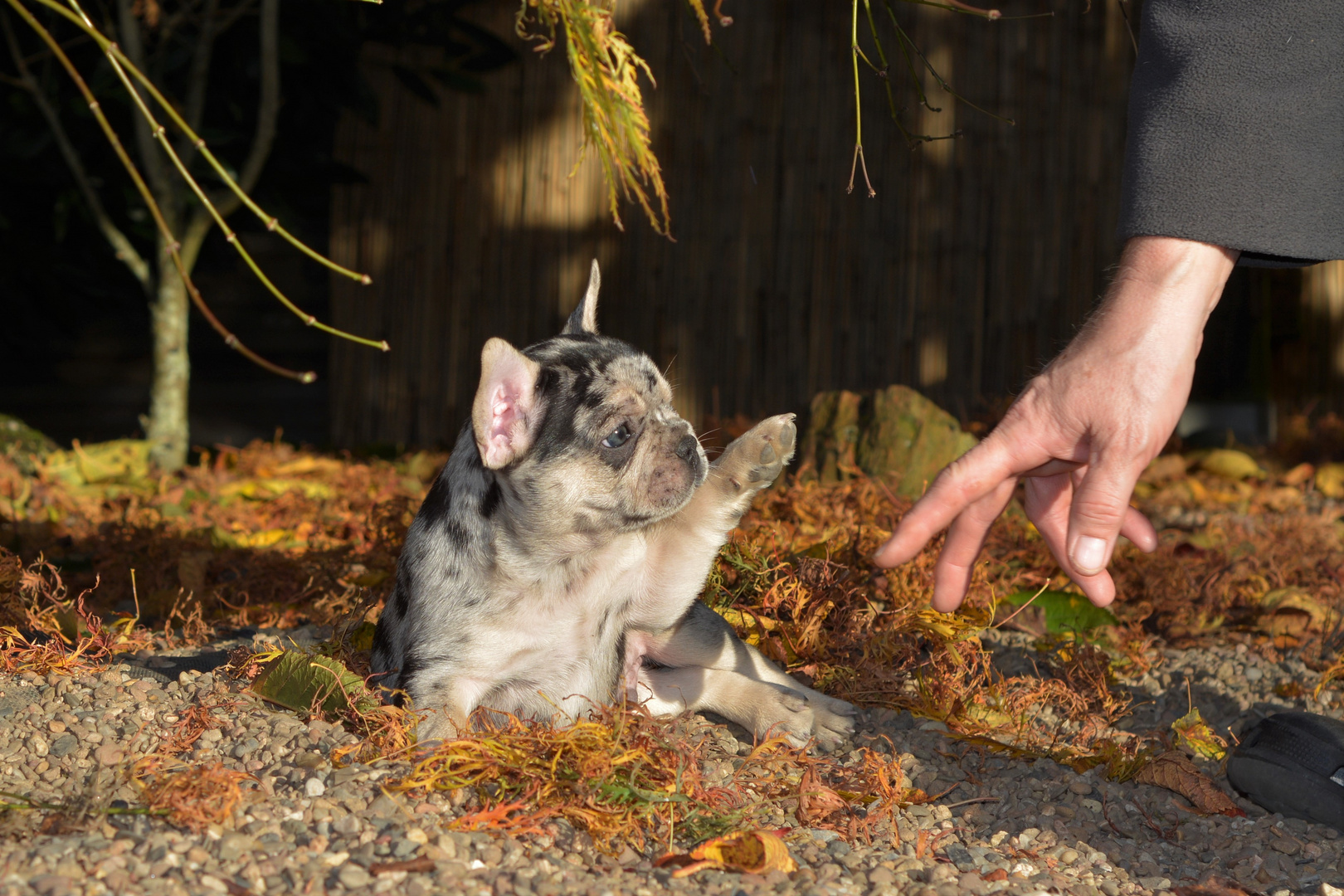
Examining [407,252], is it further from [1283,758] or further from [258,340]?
[1283,758]

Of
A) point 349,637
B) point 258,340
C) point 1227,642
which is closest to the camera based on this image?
point 349,637

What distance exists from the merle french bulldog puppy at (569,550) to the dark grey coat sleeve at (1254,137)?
1118 mm

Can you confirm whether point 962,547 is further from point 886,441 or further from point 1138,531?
point 886,441

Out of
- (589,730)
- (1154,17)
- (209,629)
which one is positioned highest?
(1154,17)

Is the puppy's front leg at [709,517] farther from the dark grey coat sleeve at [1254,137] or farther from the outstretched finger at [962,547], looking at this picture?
the dark grey coat sleeve at [1254,137]

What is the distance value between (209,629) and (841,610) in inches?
84.8

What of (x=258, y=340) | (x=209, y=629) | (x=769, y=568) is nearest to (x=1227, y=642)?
(x=769, y=568)

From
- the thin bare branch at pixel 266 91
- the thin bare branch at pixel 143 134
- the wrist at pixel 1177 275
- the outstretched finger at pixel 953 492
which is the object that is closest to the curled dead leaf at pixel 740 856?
the outstretched finger at pixel 953 492

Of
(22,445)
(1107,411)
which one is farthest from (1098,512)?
(22,445)

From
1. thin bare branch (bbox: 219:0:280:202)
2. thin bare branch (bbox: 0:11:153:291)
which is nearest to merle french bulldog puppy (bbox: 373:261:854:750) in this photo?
thin bare branch (bbox: 219:0:280:202)

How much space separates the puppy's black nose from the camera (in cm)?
297

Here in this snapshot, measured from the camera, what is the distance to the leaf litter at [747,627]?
8.14 feet

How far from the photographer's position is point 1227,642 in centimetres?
412

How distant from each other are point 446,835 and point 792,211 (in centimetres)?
645
